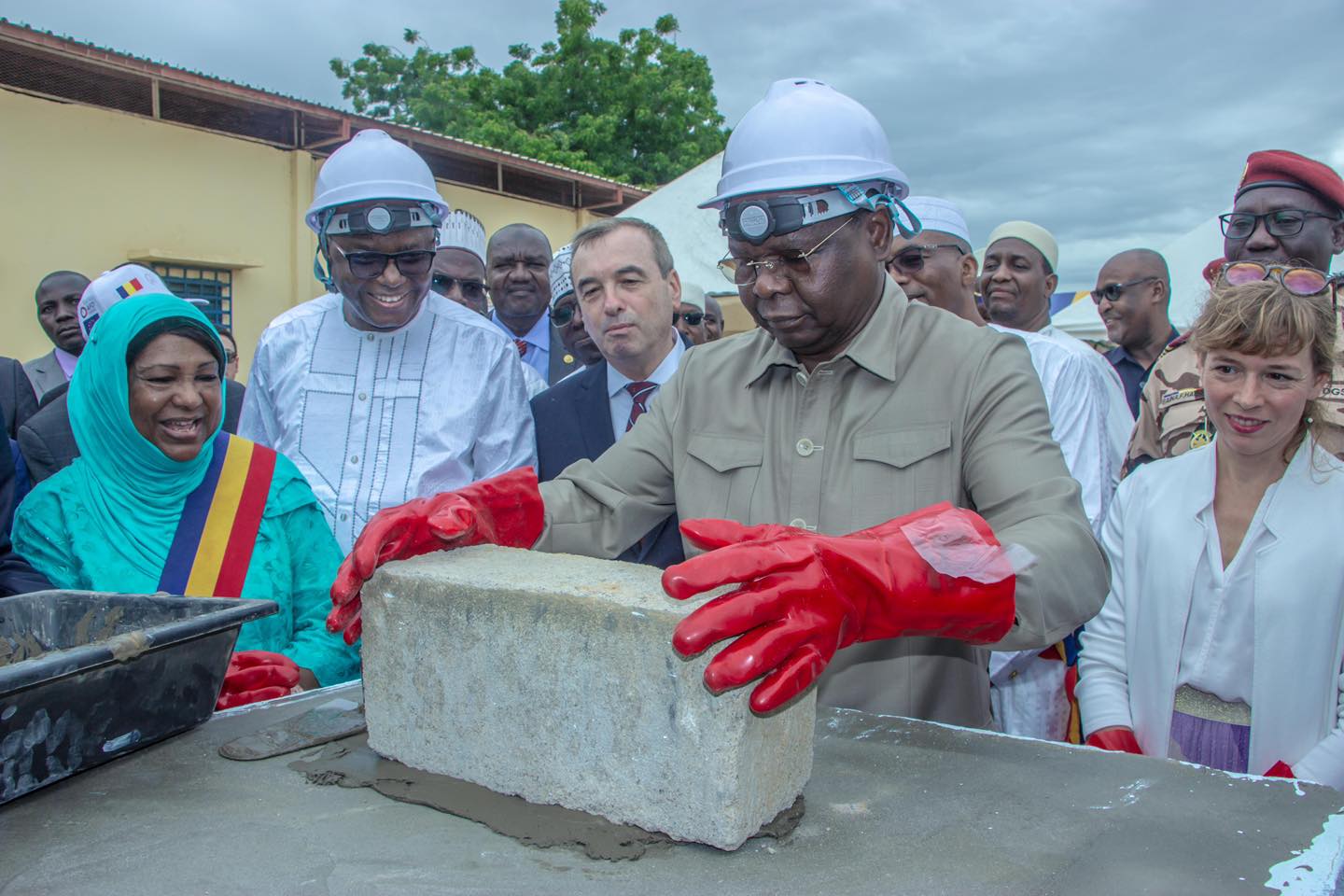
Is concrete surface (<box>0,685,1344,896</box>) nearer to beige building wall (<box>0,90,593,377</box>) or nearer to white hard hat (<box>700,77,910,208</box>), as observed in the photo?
white hard hat (<box>700,77,910,208</box>)

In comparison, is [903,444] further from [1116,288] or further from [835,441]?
[1116,288]

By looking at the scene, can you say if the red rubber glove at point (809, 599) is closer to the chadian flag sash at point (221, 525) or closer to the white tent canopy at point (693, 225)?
the chadian flag sash at point (221, 525)

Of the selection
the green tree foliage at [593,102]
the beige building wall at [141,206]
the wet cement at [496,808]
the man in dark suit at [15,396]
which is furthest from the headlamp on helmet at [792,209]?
the green tree foliage at [593,102]

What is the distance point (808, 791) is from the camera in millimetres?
1546

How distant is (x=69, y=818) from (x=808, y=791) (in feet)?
3.53

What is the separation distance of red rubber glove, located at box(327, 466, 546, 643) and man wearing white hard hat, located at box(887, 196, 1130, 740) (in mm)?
1038

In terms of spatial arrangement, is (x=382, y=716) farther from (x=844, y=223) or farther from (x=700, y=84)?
(x=700, y=84)

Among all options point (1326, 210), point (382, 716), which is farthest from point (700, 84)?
point (382, 716)

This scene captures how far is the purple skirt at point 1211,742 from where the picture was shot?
207 cm

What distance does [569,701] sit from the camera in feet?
4.83

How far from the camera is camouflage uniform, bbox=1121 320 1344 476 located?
8.70 feet

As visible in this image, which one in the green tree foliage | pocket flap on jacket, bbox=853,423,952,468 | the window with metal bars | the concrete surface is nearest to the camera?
the concrete surface

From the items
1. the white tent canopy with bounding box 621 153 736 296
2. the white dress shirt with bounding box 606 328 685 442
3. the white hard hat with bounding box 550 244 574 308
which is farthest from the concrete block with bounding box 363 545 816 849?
the white tent canopy with bounding box 621 153 736 296

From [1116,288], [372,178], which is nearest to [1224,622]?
[372,178]
